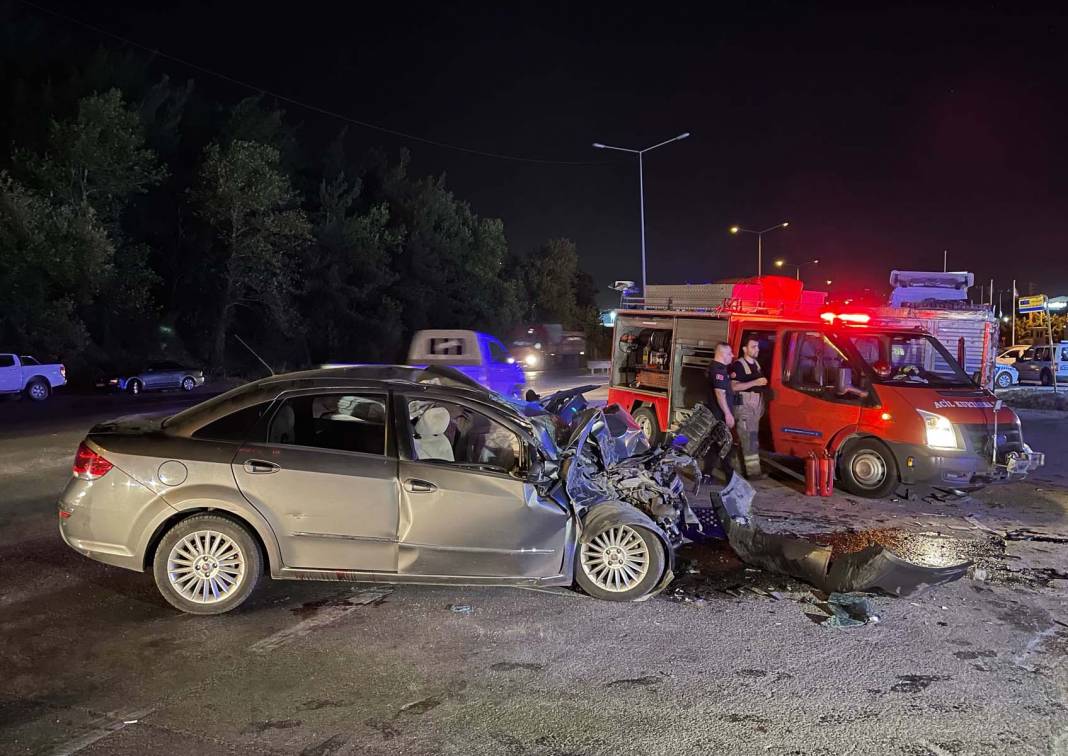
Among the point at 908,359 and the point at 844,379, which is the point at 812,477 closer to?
the point at 844,379

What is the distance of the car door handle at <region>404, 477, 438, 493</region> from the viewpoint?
17.2 ft

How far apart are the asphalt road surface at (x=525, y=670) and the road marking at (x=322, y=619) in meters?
0.02

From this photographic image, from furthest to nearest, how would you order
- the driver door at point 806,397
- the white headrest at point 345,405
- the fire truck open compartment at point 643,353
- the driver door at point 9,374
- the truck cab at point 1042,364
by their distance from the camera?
the truck cab at point 1042,364 → the driver door at point 9,374 → the fire truck open compartment at point 643,353 → the driver door at point 806,397 → the white headrest at point 345,405

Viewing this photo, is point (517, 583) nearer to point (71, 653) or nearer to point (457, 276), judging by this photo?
point (71, 653)

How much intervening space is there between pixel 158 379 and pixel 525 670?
27.5 meters

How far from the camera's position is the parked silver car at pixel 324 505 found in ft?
17.0

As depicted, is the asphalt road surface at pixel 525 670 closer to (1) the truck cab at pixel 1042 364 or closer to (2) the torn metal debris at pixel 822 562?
(2) the torn metal debris at pixel 822 562

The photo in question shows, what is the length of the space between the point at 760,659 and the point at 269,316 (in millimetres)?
35447

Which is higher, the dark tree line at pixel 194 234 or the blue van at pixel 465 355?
the dark tree line at pixel 194 234

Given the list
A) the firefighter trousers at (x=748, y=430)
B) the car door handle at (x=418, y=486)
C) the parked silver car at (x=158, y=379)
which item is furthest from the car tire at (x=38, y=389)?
the car door handle at (x=418, y=486)

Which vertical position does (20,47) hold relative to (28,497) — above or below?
above

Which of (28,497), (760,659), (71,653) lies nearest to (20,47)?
(28,497)

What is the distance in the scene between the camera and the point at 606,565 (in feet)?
18.5

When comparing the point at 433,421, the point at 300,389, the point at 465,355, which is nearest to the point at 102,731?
the point at 300,389
